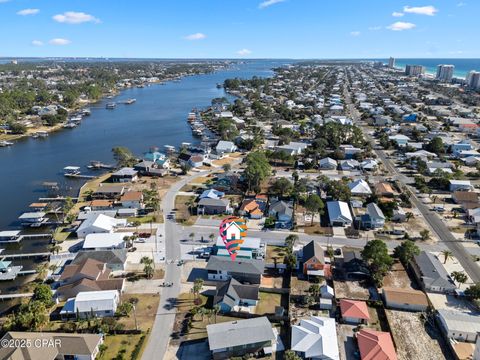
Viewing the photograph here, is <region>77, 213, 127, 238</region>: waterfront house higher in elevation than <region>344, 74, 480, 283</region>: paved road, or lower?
higher

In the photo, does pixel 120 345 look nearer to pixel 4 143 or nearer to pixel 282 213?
pixel 282 213

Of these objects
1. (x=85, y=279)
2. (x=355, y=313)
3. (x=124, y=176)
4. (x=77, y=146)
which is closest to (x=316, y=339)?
(x=355, y=313)

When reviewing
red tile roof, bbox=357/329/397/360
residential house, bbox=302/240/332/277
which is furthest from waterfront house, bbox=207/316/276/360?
residential house, bbox=302/240/332/277

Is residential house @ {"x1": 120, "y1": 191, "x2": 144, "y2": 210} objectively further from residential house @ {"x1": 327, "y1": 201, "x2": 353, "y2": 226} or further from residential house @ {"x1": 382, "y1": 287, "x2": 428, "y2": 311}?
residential house @ {"x1": 382, "y1": 287, "x2": 428, "y2": 311}

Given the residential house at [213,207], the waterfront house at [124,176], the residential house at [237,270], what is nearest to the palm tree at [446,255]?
the residential house at [237,270]

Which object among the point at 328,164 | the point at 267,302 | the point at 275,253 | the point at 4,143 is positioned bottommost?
the point at 267,302

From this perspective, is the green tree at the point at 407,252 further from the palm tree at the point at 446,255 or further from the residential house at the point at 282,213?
the residential house at the point at 282,213
